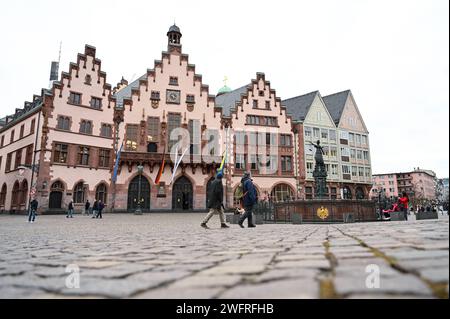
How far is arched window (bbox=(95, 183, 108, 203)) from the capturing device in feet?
104

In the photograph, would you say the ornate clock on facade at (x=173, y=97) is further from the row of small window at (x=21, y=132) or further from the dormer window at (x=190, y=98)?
the row of small window at (x=21, y=132)

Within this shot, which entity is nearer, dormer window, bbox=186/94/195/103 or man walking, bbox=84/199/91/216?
man walking, bbox=84/199/91/216

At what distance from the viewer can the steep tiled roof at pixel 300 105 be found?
43.2m

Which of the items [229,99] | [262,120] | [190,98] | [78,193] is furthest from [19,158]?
[262,120]

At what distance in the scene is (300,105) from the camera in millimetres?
45594

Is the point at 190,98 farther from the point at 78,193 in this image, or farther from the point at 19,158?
the point at 19,158

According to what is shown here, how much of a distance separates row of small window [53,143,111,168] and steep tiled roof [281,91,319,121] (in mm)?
24805

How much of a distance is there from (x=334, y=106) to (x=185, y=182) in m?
27.9

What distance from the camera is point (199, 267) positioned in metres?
2.90

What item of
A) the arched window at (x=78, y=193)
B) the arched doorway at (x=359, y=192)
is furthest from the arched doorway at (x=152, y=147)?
the arched doorway at (x=359, y=192)

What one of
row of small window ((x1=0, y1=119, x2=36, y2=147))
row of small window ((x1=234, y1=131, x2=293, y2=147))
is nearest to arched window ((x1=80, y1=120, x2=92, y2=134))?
row of small window ((x1=0, y1=119, x2=36, y2=147))

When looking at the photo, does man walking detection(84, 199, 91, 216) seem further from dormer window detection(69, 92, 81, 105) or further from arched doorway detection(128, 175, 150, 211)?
dormer window detection(69, 92, 81, 105)

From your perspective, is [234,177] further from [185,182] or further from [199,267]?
[199,267]

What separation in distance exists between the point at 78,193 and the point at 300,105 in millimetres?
31610
